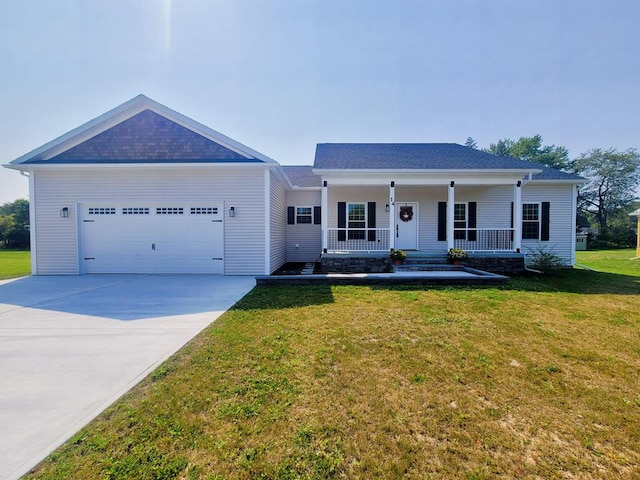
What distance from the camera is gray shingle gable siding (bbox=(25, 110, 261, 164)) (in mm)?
9469

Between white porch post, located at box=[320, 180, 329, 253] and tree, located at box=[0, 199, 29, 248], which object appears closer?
white porch post, located at box=[320, 180, 329, 253]

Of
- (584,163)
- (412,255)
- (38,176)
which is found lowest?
(412,255)

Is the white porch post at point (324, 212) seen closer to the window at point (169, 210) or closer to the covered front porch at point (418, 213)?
the covered front porch at point (418, 213)

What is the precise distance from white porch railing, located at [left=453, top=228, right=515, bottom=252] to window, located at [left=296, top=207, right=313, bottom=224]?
6054mm

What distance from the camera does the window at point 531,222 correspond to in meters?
12.2

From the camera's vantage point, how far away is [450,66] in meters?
11.6

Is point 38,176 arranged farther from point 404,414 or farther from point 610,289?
point 610,289

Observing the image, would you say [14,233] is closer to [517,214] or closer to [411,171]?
[411,171]

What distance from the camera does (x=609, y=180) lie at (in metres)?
39.1

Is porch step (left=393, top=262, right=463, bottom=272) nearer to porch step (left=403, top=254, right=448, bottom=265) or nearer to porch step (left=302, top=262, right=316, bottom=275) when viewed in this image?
porch step (left=403, top=254, right=448, bottom=265)

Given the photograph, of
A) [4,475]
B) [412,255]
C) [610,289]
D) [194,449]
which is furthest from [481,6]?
[4,475]

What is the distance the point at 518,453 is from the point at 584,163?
52.6 meters

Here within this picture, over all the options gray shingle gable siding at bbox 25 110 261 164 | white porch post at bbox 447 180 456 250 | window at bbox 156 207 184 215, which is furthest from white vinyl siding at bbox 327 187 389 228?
window at bbox 156 207 184 215

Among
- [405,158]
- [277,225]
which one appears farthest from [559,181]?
[277,225]
